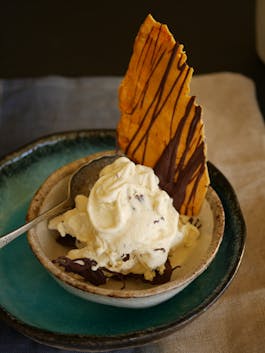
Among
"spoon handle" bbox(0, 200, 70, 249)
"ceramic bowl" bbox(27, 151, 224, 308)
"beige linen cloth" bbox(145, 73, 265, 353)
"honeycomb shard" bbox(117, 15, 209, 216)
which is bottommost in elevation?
"beige linen cloth" bbox(145, 73, 265, 353)

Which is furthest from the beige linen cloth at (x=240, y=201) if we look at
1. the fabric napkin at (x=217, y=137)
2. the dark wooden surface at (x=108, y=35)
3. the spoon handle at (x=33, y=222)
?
the spoon handle at (x=33, y=222)

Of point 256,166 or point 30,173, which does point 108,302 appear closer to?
point 30,173

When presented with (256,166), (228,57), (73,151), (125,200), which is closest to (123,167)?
(125,200)

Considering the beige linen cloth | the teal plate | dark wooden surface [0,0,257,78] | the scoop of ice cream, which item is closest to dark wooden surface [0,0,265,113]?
dark wooden surface [0,0,257,78]

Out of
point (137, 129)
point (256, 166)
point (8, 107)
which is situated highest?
→ point (137, 129)

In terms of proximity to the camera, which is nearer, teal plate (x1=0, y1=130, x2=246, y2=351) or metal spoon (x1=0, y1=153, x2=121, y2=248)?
teal plate (x1=0, y1=130, x2=246, y2=351)

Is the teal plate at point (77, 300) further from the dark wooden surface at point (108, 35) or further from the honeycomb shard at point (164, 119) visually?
the dark wooden surface at point (108, 35)

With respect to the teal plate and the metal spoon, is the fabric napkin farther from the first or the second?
the metal spoon
